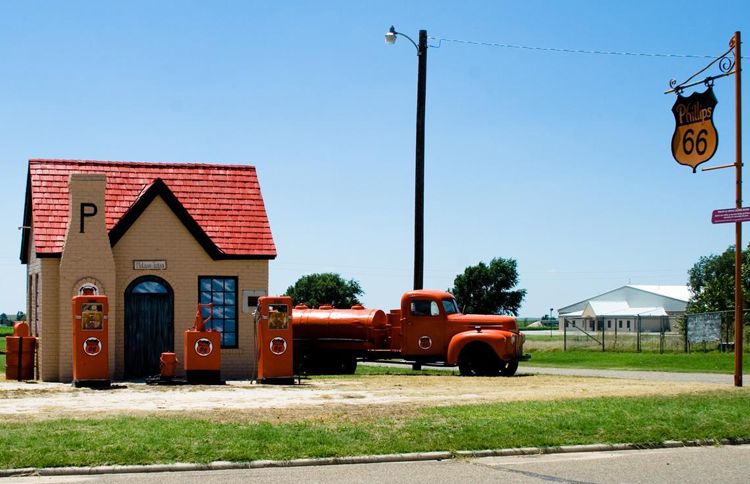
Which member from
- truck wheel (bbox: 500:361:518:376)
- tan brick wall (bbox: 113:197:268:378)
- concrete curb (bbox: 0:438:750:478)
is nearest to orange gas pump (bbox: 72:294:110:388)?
tan brick wall (bbox: 113:197:268:378)

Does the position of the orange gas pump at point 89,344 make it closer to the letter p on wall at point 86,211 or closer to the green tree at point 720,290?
the letter p on wall at point 86,211

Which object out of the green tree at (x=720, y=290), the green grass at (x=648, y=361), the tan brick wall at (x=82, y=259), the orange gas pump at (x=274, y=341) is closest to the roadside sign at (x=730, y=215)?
the orange gas pump at (x=274, y=341)

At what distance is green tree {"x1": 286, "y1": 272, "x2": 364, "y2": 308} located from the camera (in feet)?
274

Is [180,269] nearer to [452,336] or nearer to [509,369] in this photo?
[452,336]

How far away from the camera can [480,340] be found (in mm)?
26812

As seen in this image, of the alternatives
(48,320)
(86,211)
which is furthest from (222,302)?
(48,320)

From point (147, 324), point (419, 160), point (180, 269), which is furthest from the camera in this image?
point (419, 160)

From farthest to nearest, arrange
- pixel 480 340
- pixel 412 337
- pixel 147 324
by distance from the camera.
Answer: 1. pixel 412 337
2. pixel 480 340
3. pixel 147 324

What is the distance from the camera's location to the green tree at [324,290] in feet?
274

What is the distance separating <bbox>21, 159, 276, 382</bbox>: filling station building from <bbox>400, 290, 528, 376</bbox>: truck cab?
4.39 m

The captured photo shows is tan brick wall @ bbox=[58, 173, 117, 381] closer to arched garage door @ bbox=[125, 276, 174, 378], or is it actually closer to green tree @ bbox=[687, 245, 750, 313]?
arched garage door @ bbox=[125, 276, 174, 378]

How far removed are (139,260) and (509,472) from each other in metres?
16.4

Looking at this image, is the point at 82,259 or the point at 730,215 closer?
the point at 730,215

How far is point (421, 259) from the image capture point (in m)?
31.3
